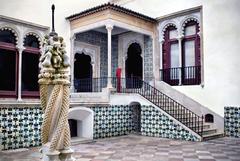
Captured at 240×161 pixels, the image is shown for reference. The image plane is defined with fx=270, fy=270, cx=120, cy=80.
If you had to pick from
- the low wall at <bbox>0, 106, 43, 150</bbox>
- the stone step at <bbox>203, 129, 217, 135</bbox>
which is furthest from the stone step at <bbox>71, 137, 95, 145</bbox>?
the stone step at <bbox>203, 129, 217, 135</bbox>

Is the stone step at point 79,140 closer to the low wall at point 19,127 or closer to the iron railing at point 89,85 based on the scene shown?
the low wall at point 19,127

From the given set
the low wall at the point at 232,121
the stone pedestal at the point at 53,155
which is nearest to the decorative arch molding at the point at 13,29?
the stone pedestal at the point at 53,155

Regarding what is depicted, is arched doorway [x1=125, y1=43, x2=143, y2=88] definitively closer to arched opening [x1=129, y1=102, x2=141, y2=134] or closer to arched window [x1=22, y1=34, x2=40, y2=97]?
arched opening [x1=129, y1=102, x2=141, y2=134]

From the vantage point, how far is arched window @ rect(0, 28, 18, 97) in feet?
32.8

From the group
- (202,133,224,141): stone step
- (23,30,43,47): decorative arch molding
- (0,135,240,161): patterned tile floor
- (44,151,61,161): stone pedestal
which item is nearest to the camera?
(44,151,61,161): stone pedestal

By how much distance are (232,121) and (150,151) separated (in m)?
4.02

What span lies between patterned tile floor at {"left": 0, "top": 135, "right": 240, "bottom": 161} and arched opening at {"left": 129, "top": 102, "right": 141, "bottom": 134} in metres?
1.90

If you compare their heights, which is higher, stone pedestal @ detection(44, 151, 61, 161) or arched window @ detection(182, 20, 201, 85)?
arched window @ detection(182, 20, 201, 85)

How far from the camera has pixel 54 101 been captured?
336 cm

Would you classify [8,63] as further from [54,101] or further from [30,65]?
[54,101]

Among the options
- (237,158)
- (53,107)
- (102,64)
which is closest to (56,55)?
(53,107)

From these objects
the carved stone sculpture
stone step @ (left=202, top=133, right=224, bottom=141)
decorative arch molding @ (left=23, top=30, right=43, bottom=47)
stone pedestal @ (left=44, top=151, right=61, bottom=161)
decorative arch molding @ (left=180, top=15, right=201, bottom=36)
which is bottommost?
stone step @ (left=202, top=133, right=224, bottom=141)

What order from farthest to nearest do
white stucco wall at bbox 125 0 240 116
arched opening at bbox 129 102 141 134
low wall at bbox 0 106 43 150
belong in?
arched opening at bbox 129 102 141 134 < white stucco wall at bbox 125 0 240 116 < low wall at bbox 0 106 43 150

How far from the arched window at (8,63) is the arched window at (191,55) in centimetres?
675
